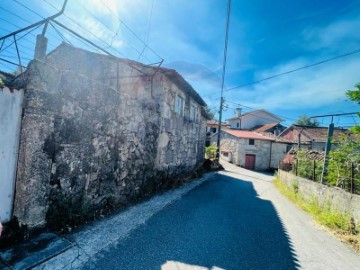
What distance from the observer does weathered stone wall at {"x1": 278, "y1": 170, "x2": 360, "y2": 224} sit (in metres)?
5.46

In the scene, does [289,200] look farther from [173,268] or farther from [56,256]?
[56,256]

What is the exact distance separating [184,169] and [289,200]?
5.10 m

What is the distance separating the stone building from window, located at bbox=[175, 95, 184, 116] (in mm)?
1234

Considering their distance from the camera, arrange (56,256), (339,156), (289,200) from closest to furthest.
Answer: (56,256) < (339,156) < (289,200)

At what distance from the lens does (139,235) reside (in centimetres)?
383

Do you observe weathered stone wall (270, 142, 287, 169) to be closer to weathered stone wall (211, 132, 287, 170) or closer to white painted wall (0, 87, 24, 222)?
weathered stone wall (211, 132, 287, 170)

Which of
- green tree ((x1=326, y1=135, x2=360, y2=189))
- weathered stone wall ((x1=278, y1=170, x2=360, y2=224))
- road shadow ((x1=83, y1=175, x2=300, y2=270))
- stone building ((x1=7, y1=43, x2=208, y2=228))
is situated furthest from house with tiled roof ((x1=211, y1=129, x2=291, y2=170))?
road shadow ((x1=83, y1=175, x2=300, y2=270))

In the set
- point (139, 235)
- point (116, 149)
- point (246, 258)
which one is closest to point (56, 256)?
point (139, 235)

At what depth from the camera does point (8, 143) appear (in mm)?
2818

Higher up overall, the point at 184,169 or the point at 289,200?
the point at 184,169

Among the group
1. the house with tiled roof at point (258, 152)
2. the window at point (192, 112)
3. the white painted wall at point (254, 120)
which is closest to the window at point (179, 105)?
the window at point (192, 112)

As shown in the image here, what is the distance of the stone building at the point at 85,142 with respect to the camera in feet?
10.0

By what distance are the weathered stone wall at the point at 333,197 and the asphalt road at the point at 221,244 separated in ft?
3.21

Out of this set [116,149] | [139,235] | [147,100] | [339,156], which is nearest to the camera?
[139,235]
